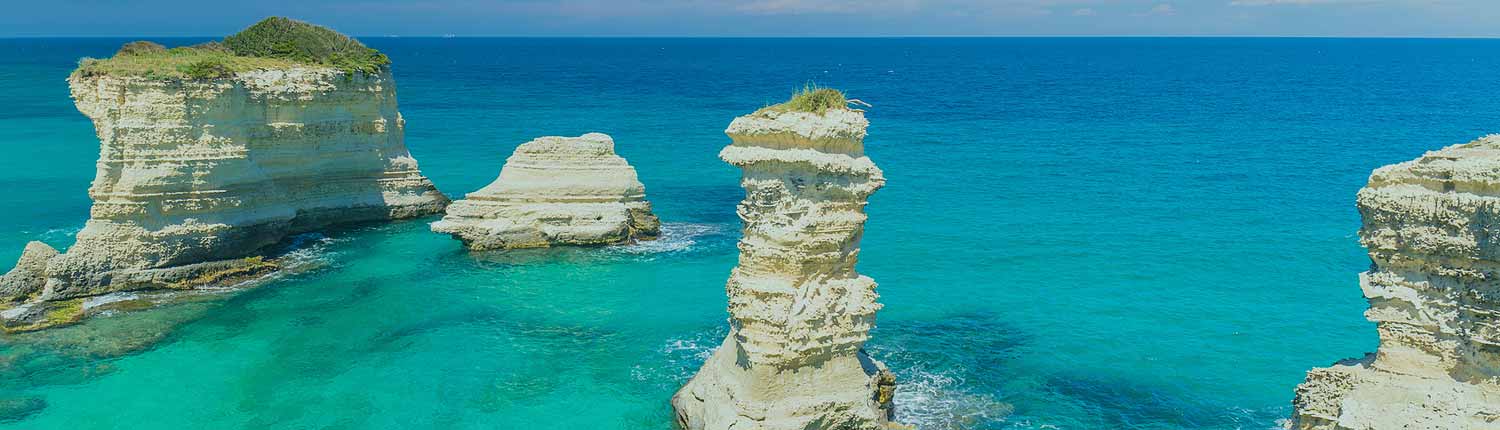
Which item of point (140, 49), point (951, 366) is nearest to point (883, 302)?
point (951, 366)

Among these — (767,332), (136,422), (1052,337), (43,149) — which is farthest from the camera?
(43,149)

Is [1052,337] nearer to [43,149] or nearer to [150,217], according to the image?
[150,217]

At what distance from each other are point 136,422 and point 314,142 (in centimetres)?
1464

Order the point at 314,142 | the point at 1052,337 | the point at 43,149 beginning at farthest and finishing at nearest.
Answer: the point at 43,149, the point at 314,142, the point at 1052,337

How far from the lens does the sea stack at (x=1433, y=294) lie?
1176 centimetres

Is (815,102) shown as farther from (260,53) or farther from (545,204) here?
(260,53)

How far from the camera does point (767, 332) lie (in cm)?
1595

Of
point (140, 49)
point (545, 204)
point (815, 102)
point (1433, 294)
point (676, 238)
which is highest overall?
point (140, 49)

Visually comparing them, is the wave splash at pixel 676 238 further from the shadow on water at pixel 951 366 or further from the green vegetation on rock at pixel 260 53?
the green vegetation on rock at pixel 260 53

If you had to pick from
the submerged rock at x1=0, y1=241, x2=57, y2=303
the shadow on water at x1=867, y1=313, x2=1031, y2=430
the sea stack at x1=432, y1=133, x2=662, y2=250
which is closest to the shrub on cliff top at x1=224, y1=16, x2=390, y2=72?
the sea stack at x1=432, y1=133, x2=662, y2=250

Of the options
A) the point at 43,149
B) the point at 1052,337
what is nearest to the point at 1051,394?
the point at 1052,337

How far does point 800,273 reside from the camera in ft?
A: 52.2

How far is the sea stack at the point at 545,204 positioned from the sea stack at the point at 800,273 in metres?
15.6

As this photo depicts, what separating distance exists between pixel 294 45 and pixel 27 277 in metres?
11.0
